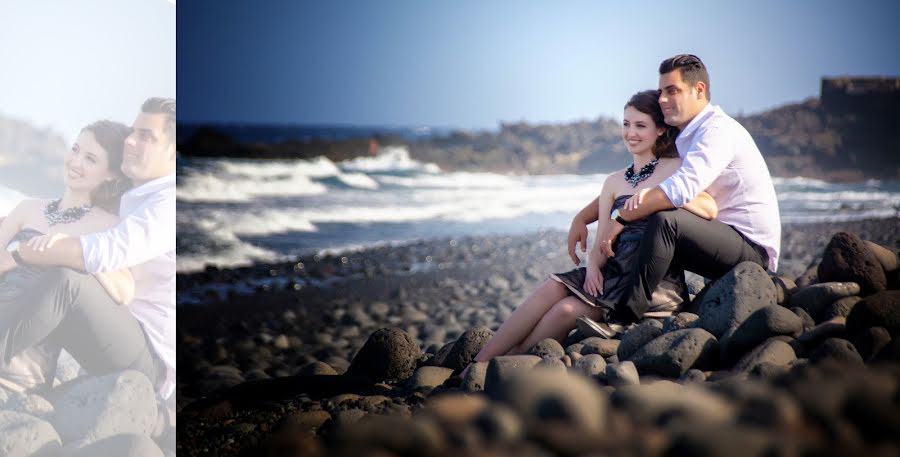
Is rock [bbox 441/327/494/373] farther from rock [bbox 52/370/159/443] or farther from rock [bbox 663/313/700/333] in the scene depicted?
rock [bbox 52/370/159/443]

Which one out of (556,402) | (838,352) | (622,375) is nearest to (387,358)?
(622,375)

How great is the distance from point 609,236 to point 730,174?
0.47 meters

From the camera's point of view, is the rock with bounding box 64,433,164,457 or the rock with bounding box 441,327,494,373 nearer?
the rock with bounding box 64,433,164,457

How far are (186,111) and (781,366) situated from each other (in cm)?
598

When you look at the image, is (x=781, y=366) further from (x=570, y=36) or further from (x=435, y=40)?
(x=435, y=40)

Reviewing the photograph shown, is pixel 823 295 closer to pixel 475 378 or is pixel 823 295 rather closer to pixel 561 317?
pixel 561 317

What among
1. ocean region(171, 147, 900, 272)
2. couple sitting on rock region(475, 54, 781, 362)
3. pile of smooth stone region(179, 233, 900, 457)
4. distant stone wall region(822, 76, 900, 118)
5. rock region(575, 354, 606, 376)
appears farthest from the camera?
ocean region(171, 147, 900, 272)

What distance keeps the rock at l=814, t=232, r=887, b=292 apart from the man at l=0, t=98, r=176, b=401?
2.13 meters

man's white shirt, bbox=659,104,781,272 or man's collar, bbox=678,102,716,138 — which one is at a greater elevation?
man's collar, bbox=678,102,716,138

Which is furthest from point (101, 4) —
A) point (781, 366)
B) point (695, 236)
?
point (781, 366)

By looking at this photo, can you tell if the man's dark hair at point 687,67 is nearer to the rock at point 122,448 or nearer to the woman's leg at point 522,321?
the woman's leg at point 522,321

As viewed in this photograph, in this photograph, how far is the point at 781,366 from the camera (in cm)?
211

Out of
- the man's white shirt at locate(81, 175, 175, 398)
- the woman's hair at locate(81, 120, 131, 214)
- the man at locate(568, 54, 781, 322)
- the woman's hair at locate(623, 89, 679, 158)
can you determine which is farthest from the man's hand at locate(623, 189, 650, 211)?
the woman's hair at locate(81, 120, 131, 214)

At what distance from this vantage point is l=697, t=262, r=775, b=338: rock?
2443 mm
